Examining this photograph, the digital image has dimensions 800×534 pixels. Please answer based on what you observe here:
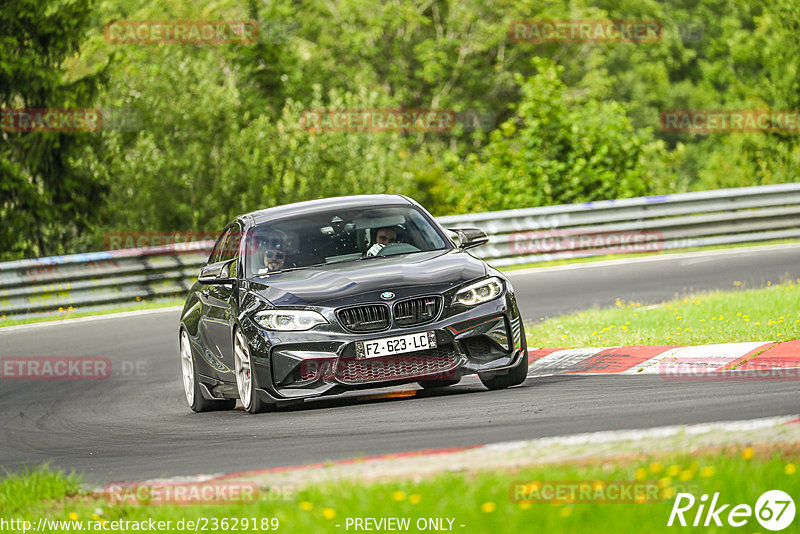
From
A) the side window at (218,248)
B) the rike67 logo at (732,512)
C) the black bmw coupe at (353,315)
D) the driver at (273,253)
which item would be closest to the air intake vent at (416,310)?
the black bmw coupe at (353,315)

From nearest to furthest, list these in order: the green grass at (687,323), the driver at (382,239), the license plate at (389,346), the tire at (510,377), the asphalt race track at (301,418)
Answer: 1. the asphalt race track at (301,418)
2. the license plate at (389,346)
3. the tire at (510,377)
4. the driver at (382,239)
5. the green grass at (687,323)

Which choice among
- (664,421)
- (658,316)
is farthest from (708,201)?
(664,421)

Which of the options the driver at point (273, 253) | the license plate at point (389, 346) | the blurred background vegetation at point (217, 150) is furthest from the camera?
the blurred background vegetation at point (217, 150)

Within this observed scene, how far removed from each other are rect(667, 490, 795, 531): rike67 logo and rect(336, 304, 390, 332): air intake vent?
13.3 ft

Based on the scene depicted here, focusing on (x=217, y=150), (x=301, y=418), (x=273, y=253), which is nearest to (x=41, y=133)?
(x=217, y=150)

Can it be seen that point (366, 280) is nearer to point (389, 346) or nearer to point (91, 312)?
point (389, 346)

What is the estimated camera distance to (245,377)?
898 cm

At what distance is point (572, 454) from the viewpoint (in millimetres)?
5449

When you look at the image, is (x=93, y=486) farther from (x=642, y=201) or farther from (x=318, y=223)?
(x=642, y=201)

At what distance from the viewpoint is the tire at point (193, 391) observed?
400 inches

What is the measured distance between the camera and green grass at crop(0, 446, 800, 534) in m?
4.42

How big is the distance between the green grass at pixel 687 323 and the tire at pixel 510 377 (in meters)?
2.09

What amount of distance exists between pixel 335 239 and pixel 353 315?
1404 millimetres

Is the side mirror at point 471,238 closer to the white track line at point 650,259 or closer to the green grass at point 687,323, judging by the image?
the green grass at point 687,323
